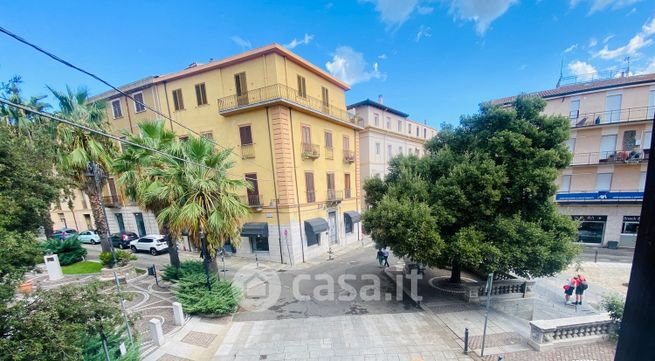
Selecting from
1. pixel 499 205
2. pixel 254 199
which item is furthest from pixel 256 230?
pixel 499 205

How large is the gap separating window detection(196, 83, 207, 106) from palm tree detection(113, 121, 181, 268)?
712 centimetres

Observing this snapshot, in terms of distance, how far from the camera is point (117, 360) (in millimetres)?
5934

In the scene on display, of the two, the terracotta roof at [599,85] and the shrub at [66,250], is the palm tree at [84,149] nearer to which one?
the shrub at [66,250]

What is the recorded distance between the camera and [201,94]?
17344 millimetres

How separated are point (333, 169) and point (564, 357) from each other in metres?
15.9

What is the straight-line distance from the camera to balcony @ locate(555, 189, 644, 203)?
59.9 feet

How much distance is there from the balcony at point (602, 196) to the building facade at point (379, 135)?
1196 cm

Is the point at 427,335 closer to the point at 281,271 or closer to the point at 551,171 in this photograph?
the point at 551,171

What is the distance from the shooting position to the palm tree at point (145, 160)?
10523 millimetres

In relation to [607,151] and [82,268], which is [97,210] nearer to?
[82,268]

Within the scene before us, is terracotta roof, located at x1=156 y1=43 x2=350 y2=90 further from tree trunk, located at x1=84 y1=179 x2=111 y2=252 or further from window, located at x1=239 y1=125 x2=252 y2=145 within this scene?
tree trunk, located at x1=84 y1=179 x2=111 y2=252

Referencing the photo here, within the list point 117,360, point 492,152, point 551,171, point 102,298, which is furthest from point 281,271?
point 551,171

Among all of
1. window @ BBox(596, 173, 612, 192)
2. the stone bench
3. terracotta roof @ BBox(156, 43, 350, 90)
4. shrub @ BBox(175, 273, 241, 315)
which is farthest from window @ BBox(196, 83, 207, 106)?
window @ BBox(596, 173, 612, 192)

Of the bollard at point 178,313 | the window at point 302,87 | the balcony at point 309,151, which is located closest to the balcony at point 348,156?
the balcony at point 309,151
